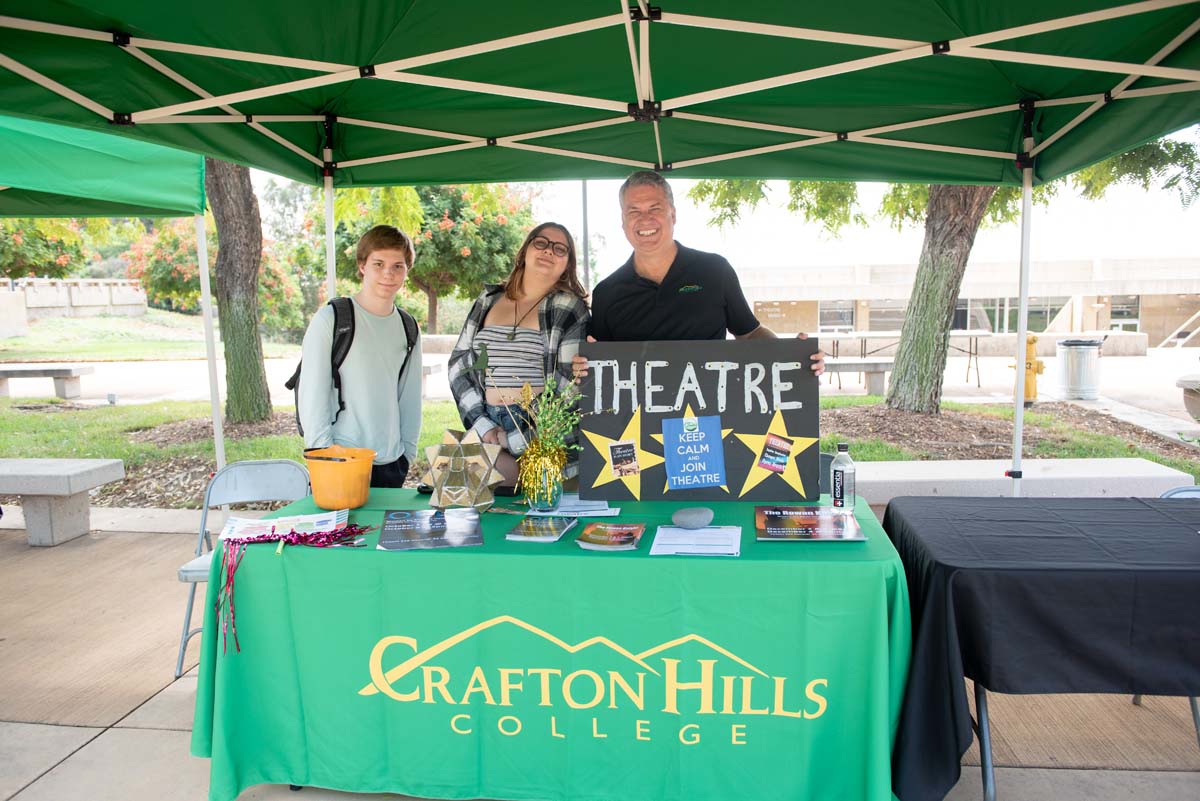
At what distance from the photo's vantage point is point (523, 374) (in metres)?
2.92

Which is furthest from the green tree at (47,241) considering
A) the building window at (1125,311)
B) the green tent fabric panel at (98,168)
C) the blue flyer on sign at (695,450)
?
the building window at (1125,311)

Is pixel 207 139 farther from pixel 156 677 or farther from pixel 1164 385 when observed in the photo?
pixel 1164 385

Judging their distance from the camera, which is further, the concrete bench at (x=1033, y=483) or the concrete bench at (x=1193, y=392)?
the concrete bench at (x=1193, y=392)

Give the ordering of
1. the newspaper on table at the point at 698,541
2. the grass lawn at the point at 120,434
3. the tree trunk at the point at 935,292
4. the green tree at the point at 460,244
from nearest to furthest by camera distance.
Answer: the newspaper on table at the point at 698,541 < the tree trunk at the point at 935,292 < the grass lawn at the point at 120,434 < the green tree at the point at 460,244

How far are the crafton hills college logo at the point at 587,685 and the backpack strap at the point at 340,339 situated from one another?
1124 millimetres

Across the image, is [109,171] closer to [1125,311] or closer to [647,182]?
[647,182]

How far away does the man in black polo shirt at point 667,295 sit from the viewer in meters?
2.95

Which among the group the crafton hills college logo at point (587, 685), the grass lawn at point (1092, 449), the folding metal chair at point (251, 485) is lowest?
the grass lawn at point (1092, 449)

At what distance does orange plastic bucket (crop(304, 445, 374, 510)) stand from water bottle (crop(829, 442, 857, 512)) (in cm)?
151

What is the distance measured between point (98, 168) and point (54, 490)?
1953 mm

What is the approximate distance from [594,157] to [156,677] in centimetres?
309

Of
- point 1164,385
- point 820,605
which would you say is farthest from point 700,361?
point 1164,385

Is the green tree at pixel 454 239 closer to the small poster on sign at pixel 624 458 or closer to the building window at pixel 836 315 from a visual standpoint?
the building window at pixel 836 315

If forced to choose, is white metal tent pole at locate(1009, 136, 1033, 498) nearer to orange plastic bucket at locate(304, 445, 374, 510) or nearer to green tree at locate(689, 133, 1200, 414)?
orange plastic bucket at locate(304, 445, 374, 510)
